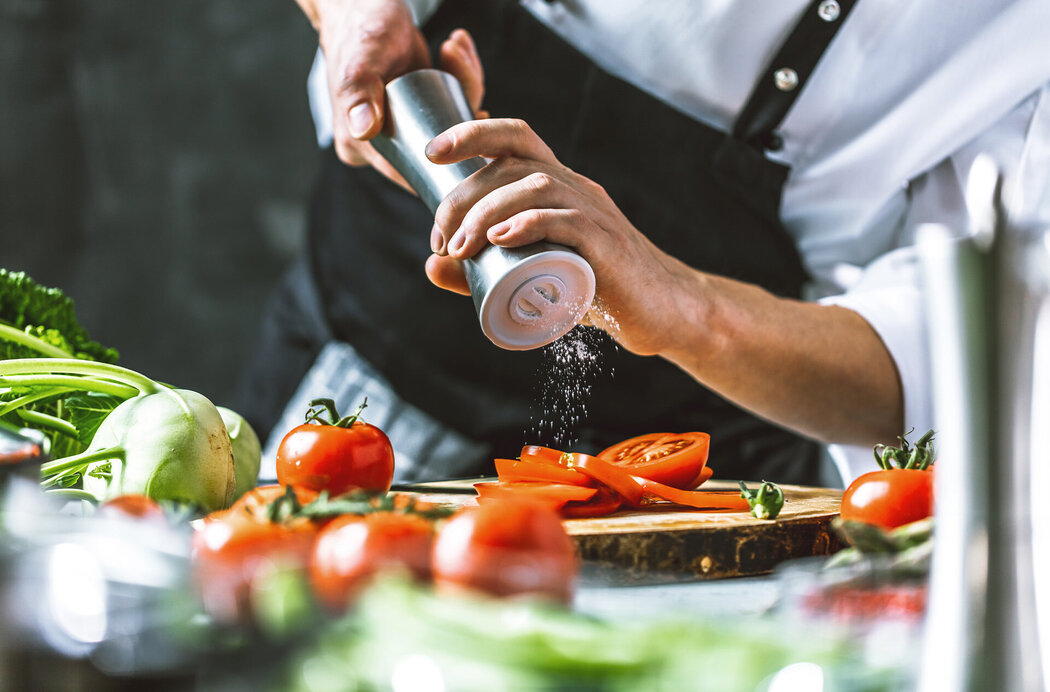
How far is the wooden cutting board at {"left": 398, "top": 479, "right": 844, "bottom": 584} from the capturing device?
2.21 feet

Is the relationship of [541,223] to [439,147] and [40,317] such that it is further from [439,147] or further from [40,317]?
[40,317]

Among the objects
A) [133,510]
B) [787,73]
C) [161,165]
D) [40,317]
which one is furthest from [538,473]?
[161,165]

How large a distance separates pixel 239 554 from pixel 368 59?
0.67 metres

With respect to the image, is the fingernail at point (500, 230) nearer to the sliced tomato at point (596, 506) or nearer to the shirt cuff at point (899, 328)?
the sliced tomato at point (596, 506)

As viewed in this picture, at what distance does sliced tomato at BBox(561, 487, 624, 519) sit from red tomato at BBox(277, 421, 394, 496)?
0.16 meters

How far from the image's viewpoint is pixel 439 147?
753 millimetres

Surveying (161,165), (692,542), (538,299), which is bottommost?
(692,542)

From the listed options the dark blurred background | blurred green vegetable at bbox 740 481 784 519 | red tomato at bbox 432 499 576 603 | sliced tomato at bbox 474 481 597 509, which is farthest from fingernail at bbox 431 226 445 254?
the dark blurred background

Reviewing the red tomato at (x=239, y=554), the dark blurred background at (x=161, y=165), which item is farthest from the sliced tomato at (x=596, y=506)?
the dark blurred background at (x=161, y=165)

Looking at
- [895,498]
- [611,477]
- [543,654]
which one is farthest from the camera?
[611,477]

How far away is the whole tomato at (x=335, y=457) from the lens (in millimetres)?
752

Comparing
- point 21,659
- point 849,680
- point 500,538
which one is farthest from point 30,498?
point 849,680

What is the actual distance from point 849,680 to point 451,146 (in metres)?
0.56

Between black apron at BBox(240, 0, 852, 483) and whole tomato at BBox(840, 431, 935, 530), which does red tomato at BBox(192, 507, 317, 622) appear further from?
black apron at BBox(240, 0, 852, 483)
